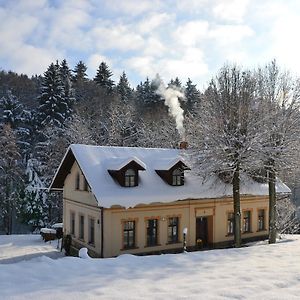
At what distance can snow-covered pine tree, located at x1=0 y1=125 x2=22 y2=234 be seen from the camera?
33969mm

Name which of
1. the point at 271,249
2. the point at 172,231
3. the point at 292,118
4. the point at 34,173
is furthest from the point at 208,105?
the point at 34,173

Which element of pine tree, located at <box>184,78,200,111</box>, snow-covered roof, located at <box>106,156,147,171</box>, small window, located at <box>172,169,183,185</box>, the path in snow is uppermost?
pine tree, located at <box>184,78,200,111</box>

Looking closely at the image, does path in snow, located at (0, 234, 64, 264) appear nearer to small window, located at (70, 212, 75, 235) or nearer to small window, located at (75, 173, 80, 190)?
small window, located at (70, 212, 75, 235)

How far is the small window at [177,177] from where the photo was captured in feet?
70.9

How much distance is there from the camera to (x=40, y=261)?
8.86 meters

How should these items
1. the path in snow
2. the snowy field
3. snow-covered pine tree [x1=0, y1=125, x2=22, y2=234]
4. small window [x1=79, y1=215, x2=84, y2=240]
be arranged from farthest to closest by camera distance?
snow-covered pine tree [x1=0, y1=125, x2=22, y2=234]
small window [x1=79, y1=215, x2=84, y2=240]
the path in snow
the snowy field

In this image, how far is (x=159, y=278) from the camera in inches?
316

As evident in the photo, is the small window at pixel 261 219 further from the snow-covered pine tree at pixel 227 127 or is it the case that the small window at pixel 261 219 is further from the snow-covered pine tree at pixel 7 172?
the snow-covered pine tree at pixel 7 172

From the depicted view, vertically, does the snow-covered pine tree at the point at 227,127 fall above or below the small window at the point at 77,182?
above

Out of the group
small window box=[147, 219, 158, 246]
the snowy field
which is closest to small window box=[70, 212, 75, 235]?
small window box=[147, 219, 158, 246]

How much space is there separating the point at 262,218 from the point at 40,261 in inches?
769

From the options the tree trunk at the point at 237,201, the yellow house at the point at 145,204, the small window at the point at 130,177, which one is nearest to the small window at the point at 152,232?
the yellow house at the point at 145,204

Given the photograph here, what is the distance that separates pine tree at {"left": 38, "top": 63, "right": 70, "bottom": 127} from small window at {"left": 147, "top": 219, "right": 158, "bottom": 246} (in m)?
24.6

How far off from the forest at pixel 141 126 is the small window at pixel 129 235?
465 cm
